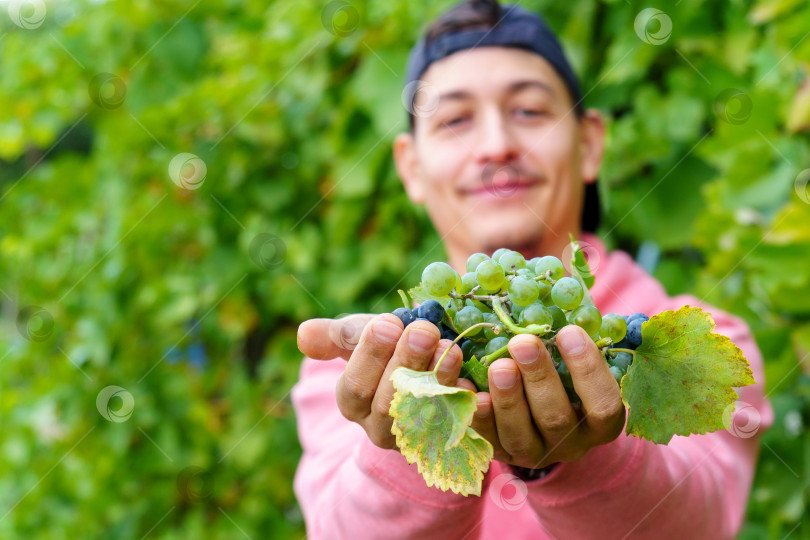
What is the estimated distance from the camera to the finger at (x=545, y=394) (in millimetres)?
489

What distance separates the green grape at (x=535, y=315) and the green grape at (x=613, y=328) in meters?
0.04

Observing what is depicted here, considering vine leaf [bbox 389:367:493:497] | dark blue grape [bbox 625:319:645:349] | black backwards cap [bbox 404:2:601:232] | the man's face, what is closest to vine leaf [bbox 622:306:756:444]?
dark blue grape [bbox 625:319:645:349]

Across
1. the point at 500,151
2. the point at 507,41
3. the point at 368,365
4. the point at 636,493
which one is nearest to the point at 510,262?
the point at 368,365

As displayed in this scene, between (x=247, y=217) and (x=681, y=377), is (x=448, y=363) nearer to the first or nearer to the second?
(x=681, y=377)

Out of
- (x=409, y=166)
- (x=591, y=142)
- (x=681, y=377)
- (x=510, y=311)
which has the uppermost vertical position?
(x=510, y=311)

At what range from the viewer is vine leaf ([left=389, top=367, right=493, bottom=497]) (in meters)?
0.49

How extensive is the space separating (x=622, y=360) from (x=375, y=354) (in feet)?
0.60

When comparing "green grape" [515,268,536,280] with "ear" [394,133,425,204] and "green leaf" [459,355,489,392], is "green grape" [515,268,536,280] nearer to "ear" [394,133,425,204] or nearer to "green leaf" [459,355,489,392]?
"green leaf" [459,355,489,392]

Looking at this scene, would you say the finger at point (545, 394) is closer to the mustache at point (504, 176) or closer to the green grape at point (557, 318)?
the green grape at point (557, 318)

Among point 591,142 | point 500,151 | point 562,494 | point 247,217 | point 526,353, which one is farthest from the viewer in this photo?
point 247,217

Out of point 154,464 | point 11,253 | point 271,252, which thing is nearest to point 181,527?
point 154,464

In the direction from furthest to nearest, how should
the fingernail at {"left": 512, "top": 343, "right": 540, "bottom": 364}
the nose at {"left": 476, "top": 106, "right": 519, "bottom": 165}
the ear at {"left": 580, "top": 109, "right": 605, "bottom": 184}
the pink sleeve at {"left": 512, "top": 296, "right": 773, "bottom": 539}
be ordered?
the ear at {"left": 580, "top": 109, "right": 605, "bottom": 184}, the nose at {"left": 476, "top": 106, "right": 519, "bottom": 165}, the pink sleeve at {"left": 512, "top": 296, "right": 773, "bottom": 539}, the fingernail at {"left": 512, "top": 343, "right": 540, "bottom": 364}

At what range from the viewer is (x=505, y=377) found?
0.51 m

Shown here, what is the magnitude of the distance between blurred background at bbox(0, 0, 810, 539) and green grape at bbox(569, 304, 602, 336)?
2.53ft
